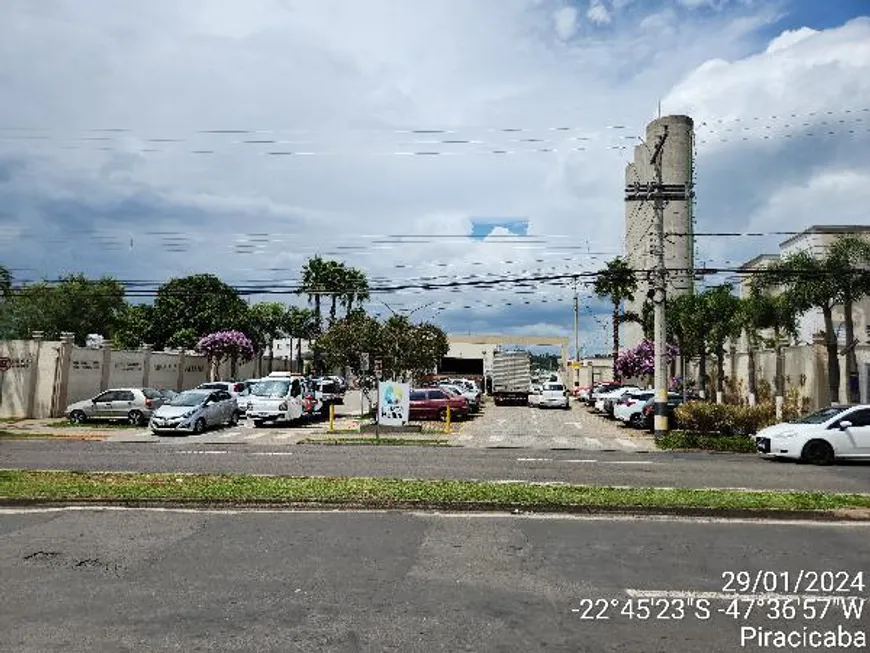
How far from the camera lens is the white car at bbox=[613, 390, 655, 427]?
31.1 meters

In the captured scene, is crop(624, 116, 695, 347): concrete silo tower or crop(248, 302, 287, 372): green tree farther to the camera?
crop(248, 302, 287, 372): green tree

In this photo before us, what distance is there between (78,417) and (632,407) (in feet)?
74.5

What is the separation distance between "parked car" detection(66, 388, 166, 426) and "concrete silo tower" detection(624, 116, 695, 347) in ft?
66.7

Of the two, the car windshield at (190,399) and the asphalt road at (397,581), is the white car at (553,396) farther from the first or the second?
the asphalt road at (397,581)

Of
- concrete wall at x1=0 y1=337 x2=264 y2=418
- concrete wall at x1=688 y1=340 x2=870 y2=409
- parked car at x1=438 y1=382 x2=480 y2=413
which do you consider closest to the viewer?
concrete wall at x1=688 y1=340 x2=870 y2=409

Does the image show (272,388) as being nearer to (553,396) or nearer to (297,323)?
(553,396)

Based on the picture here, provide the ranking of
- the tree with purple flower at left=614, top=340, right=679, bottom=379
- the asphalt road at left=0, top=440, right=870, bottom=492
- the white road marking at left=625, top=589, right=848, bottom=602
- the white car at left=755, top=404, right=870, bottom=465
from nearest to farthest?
the white road marking at left=625, top=589, right=848, bottom=602
the asphalt road at left=0, top=440, right=870, bottom=492
the white car at left=755, top=404, right=870, bottom=465
the tree with purple flower at left=614, top=340, right=679, bottom=379

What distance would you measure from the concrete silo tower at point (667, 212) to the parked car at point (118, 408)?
800 inches

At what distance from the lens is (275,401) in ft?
97.0

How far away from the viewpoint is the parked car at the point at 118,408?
29750 millimetres

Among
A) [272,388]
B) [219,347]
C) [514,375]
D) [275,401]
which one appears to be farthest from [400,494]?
[219,347]

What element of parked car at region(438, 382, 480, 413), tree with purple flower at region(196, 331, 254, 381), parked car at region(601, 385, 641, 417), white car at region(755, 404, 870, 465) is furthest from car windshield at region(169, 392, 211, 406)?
tree with purple flower at region(196, 331, 254, 381)

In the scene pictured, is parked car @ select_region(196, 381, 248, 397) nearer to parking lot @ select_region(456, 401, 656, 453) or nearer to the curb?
parking lot @ select_region(456, 401, 656, 453)

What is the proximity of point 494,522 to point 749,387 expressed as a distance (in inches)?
1221
